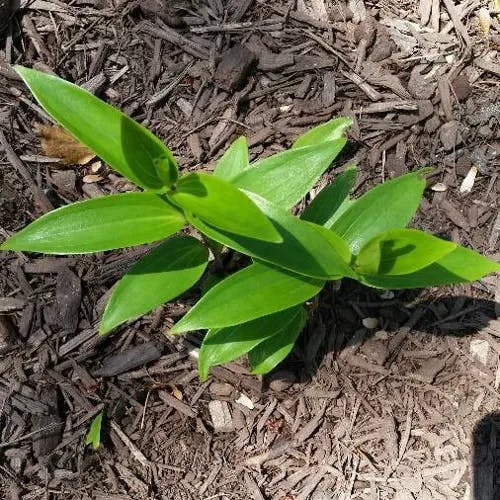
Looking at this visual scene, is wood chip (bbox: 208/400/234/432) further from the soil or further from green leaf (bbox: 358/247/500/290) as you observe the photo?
green leaf (bbox: 358/247/500/290)

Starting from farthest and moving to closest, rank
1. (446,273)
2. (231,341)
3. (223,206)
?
1. (231,341)
2. (446,273)
3. (223,206)

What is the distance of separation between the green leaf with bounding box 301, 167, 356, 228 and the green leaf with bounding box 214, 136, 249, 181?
21 cm

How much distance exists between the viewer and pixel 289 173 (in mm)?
1457

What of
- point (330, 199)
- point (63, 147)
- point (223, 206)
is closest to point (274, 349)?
point (330, 199)

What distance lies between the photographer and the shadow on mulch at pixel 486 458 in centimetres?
197

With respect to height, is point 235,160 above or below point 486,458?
above

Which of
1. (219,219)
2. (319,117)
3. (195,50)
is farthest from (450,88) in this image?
(219,219)

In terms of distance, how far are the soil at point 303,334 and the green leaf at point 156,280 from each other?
1.44ft

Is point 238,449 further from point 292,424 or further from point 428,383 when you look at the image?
point 428,383

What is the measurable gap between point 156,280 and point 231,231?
382 mm

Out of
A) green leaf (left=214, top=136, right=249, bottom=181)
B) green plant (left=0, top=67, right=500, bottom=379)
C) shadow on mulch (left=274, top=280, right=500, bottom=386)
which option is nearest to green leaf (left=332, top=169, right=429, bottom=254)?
green plant (left=0, top=67, right=500, bottom=379)

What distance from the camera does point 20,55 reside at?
228 cm

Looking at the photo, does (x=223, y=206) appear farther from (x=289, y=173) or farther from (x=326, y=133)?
(x=326, y=133)

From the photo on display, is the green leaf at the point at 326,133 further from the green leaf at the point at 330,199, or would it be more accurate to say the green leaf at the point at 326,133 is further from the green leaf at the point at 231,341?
the green leaf at the point at 231,341
